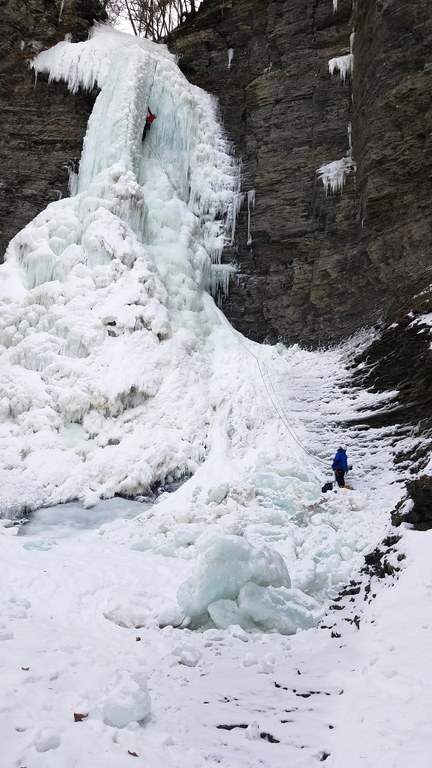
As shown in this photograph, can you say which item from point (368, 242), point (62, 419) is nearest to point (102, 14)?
point (368, 242)

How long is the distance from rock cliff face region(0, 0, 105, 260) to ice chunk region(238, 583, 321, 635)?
44.5 ft

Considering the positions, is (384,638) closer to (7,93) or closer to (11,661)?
(11,661)

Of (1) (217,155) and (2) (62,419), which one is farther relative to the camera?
(1) (217,155)

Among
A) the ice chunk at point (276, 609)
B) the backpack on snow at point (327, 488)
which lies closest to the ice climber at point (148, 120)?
the backpack on snow at point (327, 488)

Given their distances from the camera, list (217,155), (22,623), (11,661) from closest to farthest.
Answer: (11,661), (22,623), (217,155)

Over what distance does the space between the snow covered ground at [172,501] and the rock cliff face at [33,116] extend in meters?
0.73

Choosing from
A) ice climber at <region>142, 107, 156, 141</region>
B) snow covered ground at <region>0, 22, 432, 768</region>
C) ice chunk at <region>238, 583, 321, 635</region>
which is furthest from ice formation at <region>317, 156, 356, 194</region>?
ice chunk at <region>238, 583, 321, 635</region>

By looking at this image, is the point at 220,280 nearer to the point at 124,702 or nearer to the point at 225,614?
the point at 225,614

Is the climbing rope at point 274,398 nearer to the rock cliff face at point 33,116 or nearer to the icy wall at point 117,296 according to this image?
the icy wall at point 117,296

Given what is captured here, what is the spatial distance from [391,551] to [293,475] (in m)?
3.80

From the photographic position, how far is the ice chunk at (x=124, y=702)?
359 cm

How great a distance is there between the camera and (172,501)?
9.45 metres

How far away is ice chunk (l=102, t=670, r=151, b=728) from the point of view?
3592 mm

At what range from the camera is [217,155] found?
1739 cm
